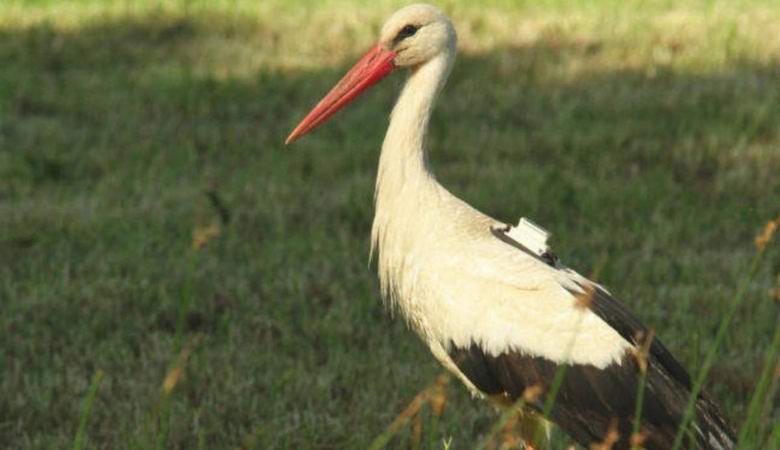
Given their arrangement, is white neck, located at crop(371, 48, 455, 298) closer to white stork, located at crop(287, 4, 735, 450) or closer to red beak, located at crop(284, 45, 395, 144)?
white stork, located at crop(287, 4, 735, 450)

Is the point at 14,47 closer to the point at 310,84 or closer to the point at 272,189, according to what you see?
the point at 310,84

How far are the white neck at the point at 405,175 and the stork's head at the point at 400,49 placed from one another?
46mm

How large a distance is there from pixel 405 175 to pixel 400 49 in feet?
1.49

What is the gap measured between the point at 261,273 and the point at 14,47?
373 centimetres

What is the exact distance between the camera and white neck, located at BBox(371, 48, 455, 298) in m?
4.60

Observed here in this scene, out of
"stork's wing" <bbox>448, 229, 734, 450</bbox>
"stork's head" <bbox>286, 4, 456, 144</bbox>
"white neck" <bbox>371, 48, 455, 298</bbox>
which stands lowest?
"stork's wing" <bbox>448, 229, 734, 450</bbox>

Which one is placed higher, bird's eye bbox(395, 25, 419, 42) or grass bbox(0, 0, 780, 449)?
bird's eye bbox(395, 25, 419, 42)

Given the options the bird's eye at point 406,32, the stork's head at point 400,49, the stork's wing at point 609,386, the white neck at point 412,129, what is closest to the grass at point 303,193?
the stork's wing at point 609,386

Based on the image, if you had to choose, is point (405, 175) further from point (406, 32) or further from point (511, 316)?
point (511, 316)

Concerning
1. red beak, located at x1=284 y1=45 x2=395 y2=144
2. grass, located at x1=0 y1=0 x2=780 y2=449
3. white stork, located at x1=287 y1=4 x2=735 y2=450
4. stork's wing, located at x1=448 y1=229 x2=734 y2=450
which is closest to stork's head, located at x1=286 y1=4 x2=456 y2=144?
red beak, located at x1=284 y1=45 x2=395 y2=144

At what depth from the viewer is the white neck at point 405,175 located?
4.60 metres

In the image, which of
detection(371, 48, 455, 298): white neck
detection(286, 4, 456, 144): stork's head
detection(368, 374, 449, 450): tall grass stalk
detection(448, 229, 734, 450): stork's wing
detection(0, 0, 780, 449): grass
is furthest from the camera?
detection(0, 0, 780, 449): grass

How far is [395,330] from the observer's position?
595cm

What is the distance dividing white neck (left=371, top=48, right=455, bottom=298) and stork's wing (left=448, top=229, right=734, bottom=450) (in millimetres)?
441
